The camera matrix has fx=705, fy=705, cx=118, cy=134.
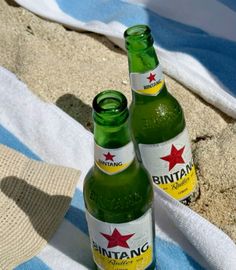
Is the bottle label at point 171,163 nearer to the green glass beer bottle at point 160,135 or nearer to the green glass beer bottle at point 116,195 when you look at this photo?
the green glass beer bottle at point 160,135

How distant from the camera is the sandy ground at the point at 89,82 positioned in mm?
1312

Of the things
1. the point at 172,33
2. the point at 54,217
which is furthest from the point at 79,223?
the point at 172,33

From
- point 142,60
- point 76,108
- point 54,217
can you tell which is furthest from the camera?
point 76,108

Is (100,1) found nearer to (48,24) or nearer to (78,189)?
(48,24)

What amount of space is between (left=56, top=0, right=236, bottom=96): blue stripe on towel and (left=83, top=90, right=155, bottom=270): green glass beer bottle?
1.85 ft

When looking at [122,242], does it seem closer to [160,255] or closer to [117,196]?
[117,196]

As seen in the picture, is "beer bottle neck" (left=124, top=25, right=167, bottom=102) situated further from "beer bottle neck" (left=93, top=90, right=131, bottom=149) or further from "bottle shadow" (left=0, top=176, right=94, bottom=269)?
"bottle shadow" (left=0, top=176, right=94, bottom=269)

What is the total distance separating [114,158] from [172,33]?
0.78 metres

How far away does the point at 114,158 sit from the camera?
0.95 meters

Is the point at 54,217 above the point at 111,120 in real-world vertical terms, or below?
below

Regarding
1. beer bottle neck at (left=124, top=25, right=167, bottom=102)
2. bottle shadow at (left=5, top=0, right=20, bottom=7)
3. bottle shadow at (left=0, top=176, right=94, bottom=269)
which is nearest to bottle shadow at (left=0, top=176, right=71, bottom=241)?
bottle shadow at (left=0, top=176, right=94, bottom=269)

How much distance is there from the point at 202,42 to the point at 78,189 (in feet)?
1.81

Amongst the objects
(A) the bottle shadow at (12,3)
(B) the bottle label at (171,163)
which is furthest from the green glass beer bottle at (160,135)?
(A) the bottle shadow at (12,3)

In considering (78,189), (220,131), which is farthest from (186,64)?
(78,189)
